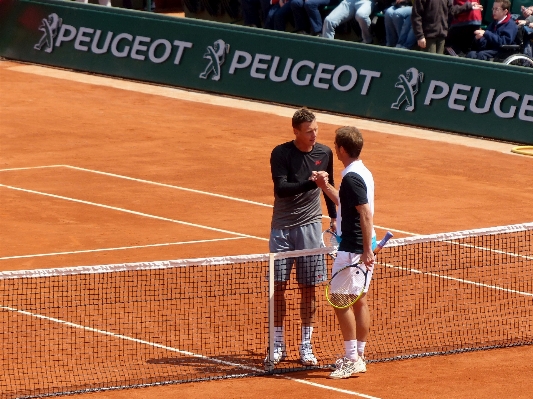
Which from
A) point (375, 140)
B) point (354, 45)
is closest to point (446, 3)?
point (354, 45)

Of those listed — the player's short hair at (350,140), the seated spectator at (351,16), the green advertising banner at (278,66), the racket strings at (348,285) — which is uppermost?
the seated spectator at (351,16)

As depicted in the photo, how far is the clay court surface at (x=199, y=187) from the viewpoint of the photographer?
33.7 ft

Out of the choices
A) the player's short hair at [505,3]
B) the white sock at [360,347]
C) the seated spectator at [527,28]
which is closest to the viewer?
the white sock at [360,347]

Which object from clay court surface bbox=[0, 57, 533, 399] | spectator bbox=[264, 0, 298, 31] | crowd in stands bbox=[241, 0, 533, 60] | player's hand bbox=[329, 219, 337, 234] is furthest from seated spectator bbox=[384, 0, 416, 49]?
player's hand bbox=[329, 219, 337, 234]

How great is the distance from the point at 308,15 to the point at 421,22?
143 inches

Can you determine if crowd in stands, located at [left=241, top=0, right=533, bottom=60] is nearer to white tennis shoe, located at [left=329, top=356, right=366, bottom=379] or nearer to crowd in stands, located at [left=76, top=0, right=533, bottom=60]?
crowd in stands, located at [left=76, top=0, right=533, bottom=60]

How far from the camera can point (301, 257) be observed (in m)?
10.4

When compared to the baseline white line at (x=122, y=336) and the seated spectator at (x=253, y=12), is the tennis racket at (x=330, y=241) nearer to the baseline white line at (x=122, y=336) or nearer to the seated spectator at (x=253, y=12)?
the baseline white line at (x=122, y=336)

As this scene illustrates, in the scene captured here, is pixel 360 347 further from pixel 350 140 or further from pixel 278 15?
pixel 278 15

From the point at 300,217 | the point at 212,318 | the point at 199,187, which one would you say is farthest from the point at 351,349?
the point at 199,187

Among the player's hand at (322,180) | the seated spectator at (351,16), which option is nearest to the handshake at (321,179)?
the player's hand at (322,180)

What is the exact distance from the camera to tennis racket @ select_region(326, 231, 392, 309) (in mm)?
9836

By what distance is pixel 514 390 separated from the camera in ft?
32.6

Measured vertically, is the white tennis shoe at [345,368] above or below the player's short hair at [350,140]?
below
